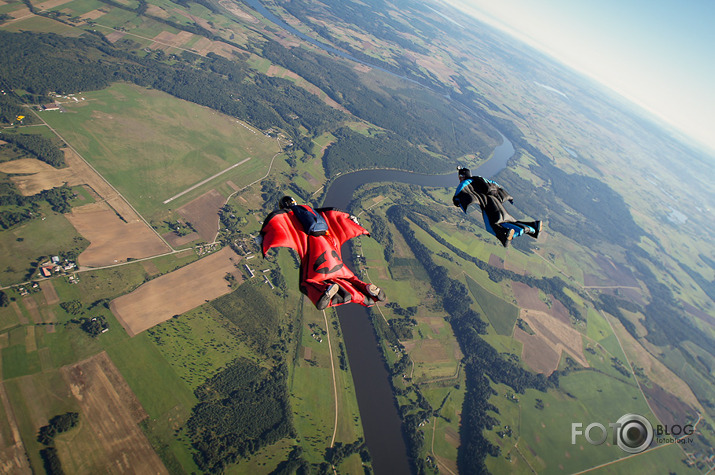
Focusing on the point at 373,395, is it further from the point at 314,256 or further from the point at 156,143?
the point at 156,143

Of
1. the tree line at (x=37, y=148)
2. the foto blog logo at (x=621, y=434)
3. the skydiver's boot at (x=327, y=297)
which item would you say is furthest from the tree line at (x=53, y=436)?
the foto blog logo at (x=621, y=434)

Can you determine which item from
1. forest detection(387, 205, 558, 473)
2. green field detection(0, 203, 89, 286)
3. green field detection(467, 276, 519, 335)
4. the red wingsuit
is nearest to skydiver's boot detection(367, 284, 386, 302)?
the red wingsuit

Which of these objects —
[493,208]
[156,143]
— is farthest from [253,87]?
[493,208]

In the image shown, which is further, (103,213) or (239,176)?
(239,176)

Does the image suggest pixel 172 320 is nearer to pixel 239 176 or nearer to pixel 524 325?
pixel 239 176

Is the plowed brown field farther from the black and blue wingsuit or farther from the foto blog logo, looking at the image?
the foto blog logo

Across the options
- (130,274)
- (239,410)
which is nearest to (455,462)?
(239,410)
